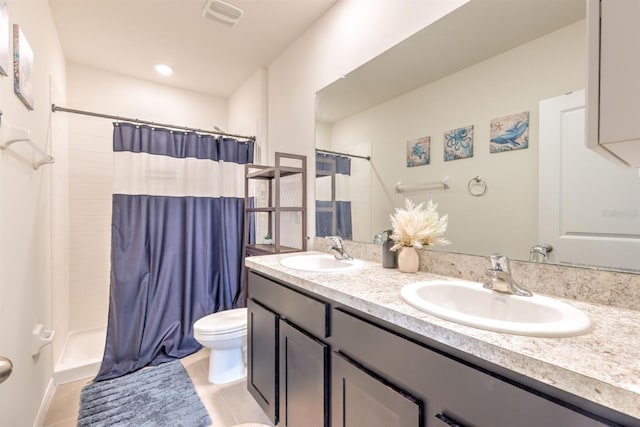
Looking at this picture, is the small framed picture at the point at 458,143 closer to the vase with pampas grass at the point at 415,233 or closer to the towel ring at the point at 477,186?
the towel ring at the point at 477,186

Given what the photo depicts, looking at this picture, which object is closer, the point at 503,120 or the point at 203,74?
the point at 503,120

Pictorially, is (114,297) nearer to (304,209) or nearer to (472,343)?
(304,209)

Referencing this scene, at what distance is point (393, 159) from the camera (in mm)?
1542

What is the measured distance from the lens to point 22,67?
131 cm

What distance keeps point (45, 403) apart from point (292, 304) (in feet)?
5.63

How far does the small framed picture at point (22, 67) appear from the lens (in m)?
1.24

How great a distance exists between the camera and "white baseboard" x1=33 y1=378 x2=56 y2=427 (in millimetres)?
1555

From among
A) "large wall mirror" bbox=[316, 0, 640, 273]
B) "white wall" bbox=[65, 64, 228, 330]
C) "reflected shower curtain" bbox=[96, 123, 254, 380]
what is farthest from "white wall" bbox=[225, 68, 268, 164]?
"large wall mirror" bbox=[316, 0, 640, 273]

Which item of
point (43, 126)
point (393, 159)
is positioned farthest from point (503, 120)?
point (43, 126)

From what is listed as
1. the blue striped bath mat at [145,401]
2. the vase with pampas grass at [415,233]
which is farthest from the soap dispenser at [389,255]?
the blue striped bath mat at [145,401]

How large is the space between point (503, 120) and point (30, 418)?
101 inches

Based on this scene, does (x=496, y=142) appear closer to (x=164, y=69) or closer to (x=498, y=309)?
(x=498, y=309)

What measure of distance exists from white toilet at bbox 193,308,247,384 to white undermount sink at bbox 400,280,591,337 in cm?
141

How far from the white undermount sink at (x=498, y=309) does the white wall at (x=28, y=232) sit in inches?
61.1
